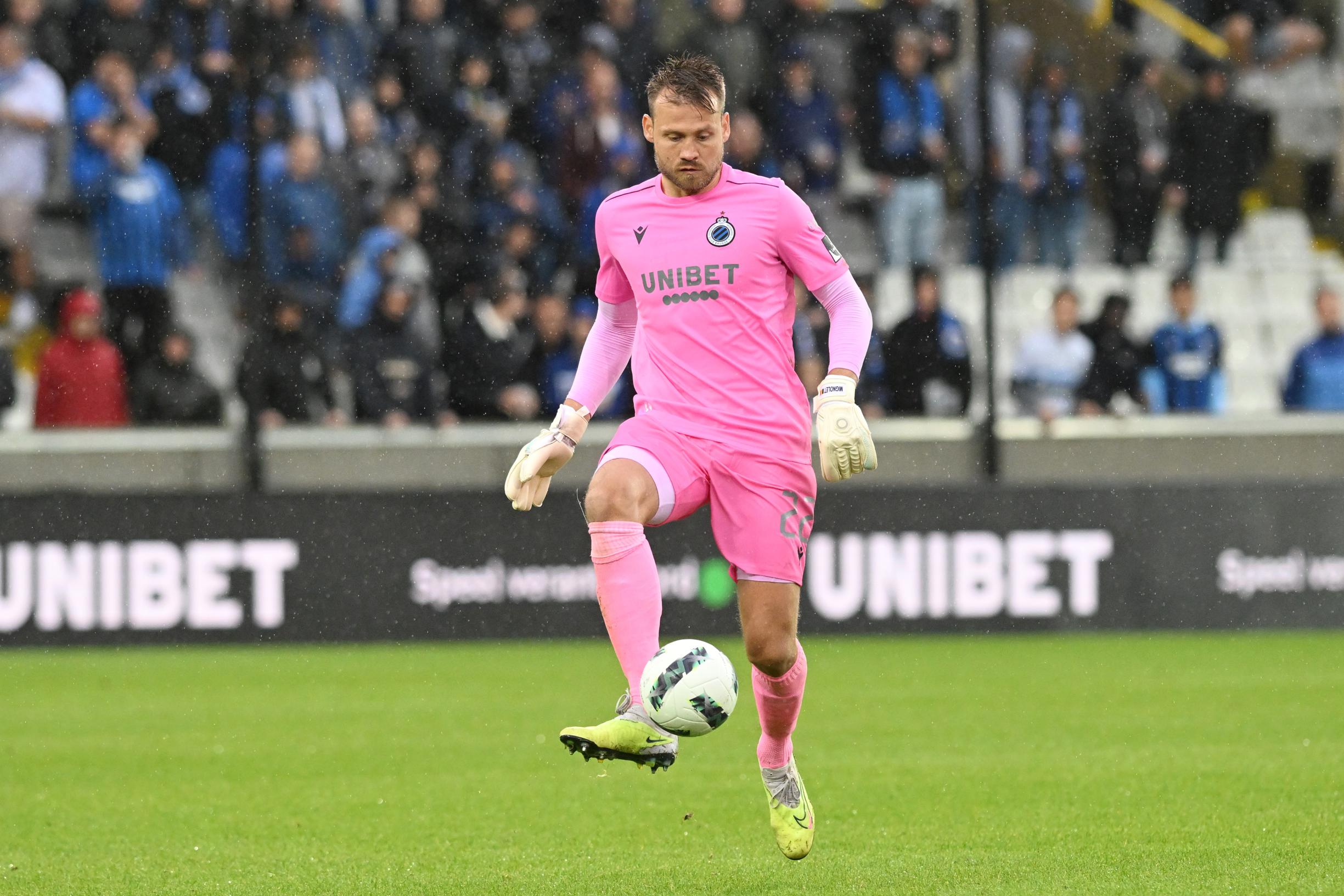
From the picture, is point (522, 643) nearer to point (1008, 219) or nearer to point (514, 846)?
point (1008, 219)

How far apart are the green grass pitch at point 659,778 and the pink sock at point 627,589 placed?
68 cm

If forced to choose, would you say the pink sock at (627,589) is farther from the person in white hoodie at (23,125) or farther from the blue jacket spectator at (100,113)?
the person in white hoodie at (23,125)

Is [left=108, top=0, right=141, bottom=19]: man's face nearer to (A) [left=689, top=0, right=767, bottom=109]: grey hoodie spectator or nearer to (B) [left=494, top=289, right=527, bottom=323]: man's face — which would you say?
(B) [left=494, top=289, right=527, bottom=323]: man's face

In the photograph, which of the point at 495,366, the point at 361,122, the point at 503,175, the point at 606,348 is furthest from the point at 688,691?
the point at 361,122

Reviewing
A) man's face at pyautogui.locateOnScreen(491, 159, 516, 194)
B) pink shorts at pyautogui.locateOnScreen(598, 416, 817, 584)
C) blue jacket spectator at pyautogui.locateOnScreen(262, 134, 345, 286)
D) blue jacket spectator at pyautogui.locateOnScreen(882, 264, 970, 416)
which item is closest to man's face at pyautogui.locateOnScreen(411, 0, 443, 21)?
man's face at pyautogui.locateOnScreen(491, 159, 516, 194)

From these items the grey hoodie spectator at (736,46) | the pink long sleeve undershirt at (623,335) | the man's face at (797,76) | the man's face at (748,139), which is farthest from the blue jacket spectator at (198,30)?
the pink long sleeve undershirt at (623,335)

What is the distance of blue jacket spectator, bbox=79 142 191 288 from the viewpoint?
42.0ft

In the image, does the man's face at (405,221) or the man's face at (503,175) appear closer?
the man's face at (405,221)

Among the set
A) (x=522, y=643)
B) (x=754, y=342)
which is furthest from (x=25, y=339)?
(x=754, y=342)

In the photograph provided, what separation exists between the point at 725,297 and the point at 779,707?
1.22m

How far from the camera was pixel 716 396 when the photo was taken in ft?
18.2

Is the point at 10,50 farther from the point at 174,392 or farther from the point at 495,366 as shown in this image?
the point at 495,366

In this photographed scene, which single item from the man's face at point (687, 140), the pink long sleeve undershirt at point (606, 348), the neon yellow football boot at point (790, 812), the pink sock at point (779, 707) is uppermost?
the man's face at point (687, 140)

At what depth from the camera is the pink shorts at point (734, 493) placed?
5445mm
